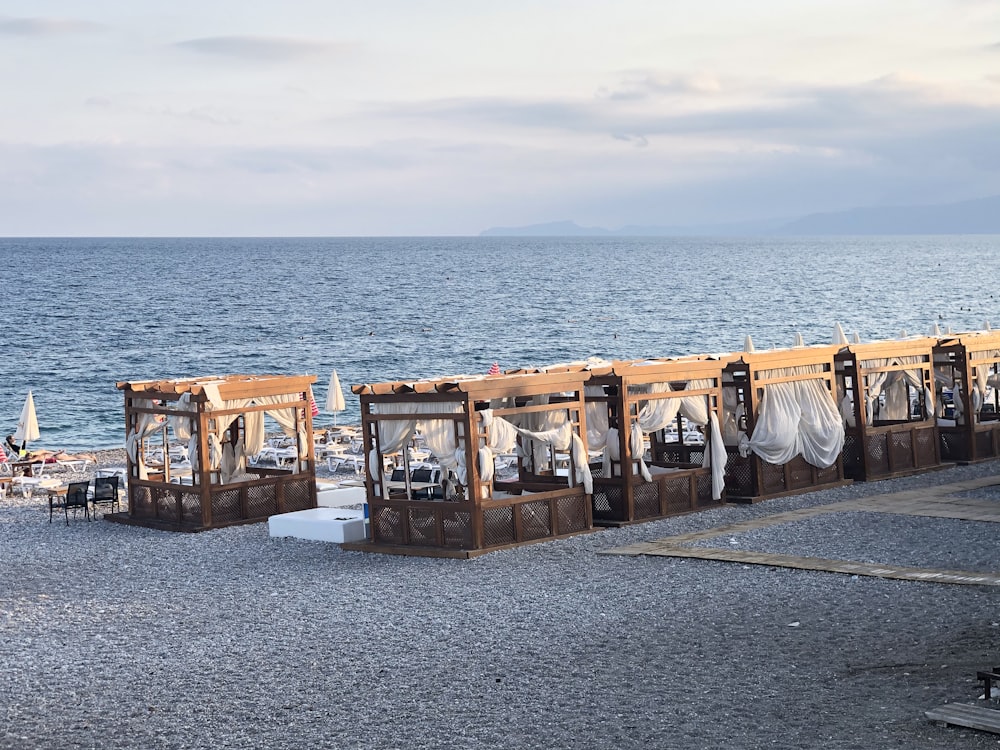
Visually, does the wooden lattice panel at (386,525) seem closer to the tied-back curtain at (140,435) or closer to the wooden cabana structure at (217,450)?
the wooden cabana structure at (217,450)

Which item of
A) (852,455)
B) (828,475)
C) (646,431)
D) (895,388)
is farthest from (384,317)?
(646,431)

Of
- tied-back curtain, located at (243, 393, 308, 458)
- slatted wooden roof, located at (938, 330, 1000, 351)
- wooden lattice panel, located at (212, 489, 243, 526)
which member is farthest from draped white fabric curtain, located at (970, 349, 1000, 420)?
wooden lattice panel, located at (212, 489, 243, 526)

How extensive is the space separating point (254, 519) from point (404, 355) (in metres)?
46.1

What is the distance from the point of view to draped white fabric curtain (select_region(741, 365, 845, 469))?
67.7 feet

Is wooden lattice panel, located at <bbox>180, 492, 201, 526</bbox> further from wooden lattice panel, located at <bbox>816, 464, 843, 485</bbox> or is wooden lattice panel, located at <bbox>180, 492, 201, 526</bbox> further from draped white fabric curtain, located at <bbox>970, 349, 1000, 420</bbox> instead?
draped white fabric curtain, located at <bbox>970, 349, 1000, 420</bbox>

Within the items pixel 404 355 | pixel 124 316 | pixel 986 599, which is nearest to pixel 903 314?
pixel 404 355

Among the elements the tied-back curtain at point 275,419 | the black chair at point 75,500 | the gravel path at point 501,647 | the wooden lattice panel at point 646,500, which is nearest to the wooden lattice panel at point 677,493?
the wooden lattice panel at point 646,500

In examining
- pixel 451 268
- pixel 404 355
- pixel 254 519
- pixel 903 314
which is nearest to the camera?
pixel 254 519

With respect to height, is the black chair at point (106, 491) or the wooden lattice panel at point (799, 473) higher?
the black chair at point (106, 491)

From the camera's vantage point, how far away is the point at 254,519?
2042 cm

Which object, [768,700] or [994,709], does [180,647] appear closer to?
[768,700]

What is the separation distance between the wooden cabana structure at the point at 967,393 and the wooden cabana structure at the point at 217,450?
38.5 feet

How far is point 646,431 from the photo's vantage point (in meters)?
19.7

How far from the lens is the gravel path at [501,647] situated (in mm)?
9625
